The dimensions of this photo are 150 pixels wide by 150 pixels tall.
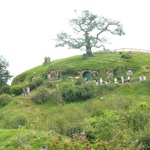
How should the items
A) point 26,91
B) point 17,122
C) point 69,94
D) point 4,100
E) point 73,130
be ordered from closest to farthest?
1. point 73,130
2. point 17,122
3. point 69,94
4. point 4,100
5. point 26,91

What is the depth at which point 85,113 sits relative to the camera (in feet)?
129

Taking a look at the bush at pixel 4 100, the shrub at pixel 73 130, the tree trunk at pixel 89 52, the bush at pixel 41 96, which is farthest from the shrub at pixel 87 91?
the tree trunk at pixel 89 52

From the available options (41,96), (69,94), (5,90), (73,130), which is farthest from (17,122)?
(5,90)

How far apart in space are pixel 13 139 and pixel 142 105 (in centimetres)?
1780

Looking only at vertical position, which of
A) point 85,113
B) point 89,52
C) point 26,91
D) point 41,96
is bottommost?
point 85,113

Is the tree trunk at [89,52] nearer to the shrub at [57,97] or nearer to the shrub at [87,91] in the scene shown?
the shrub at [87,91]

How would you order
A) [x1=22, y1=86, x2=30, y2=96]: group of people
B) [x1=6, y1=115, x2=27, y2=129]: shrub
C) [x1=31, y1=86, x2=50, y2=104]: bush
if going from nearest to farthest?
1. [x1=6, y1=115, x2=27, y2=129]: shrub
2. [x1=31, y1=86, x2=50, y2=104]: bush
3. [x1=22, y1=86, x2=30, y2=96]: group of people

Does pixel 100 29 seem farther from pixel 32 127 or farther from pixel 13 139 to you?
pixel 13 139

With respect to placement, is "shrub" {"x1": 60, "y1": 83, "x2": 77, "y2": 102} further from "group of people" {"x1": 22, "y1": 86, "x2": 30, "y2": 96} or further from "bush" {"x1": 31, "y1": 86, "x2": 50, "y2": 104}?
"group of people" {"x1": 22, "y1": 86, "x2": 30, "y2": 96}

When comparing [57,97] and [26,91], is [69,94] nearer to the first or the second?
[57,97]

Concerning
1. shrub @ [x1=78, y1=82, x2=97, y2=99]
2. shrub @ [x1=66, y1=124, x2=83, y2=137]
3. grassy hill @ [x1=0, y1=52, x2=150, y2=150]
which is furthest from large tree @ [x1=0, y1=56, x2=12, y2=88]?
shrub @ [x1=66, y1=124, x2=83, y2=137]

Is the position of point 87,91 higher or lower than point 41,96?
higher

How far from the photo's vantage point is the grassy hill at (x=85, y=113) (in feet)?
83.6

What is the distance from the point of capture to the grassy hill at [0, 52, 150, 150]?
83.6 feet
